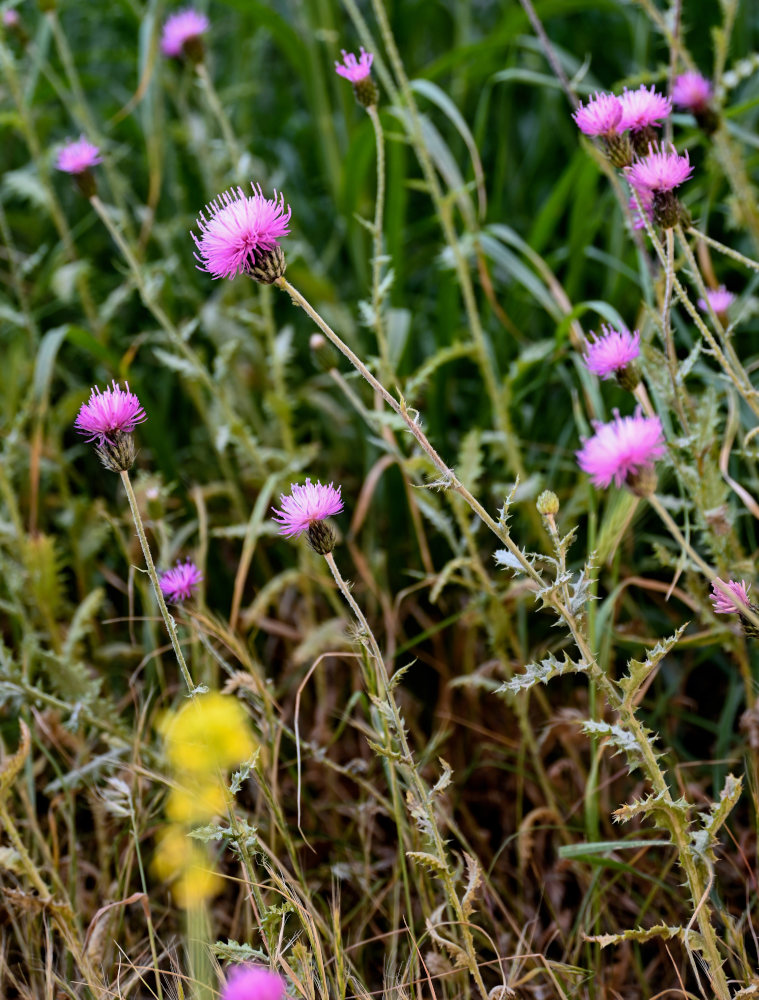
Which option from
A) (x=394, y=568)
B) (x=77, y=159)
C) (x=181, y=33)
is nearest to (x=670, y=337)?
(x=394, y=568)

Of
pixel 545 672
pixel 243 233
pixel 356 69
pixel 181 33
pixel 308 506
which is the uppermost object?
pixel 181 33

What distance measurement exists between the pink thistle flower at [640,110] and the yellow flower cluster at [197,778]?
100cm

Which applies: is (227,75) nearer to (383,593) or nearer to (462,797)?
(383,593)

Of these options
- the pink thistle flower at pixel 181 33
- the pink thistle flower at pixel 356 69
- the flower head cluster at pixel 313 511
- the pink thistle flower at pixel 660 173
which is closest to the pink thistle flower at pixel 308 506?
the flower head cluster at pixel 313 511

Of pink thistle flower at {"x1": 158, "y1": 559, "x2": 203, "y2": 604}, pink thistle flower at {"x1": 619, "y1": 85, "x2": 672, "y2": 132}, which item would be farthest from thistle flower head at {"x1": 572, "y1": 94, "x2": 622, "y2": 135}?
pink thistle flower at {"x1": 158, "y1": 559, "x2": 203, "y2": 604}

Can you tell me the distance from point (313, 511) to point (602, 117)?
2.24ft

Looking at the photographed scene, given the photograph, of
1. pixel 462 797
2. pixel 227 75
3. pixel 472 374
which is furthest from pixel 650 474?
pixel 227 75

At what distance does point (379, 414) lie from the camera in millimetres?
1842

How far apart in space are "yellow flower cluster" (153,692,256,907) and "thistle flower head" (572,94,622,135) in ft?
3.05

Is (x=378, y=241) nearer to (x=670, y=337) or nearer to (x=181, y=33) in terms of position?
(x=670, y=337)

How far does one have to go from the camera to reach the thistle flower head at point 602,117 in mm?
1300

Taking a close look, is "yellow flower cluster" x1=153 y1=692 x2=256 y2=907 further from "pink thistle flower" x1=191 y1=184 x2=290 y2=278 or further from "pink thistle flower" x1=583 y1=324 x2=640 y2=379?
"pink thistle flower" x1=583 y1=324 x2=640 y2=379

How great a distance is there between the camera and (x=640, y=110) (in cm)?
135

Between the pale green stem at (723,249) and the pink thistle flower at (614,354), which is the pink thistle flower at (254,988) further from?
the pale green stem at (723,249)
